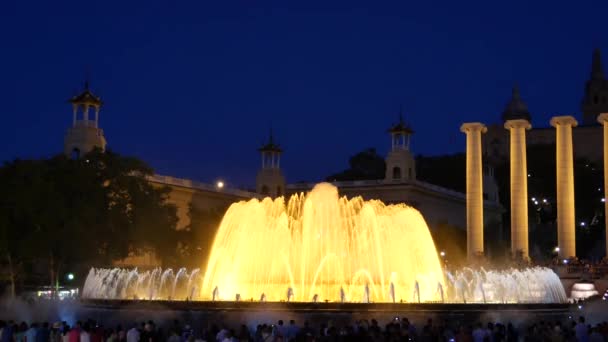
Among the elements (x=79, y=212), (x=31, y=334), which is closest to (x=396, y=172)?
(x=79, y=212)

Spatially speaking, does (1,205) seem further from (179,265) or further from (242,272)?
(242,272)

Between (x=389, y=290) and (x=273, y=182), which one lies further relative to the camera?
(x=273, y=182)

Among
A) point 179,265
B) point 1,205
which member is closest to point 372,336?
point 1,205

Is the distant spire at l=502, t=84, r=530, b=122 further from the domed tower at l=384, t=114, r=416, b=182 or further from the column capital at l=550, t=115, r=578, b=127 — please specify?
the column capital at l=550, t=115, r=578, b=127

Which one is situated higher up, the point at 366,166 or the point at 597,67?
the point at 597,67

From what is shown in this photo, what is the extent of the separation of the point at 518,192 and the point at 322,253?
91.9 feet

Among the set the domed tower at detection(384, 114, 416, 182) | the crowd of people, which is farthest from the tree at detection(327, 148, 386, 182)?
the crowd of people

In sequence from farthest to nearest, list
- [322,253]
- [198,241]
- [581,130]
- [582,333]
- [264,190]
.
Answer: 1. [581,130]
2. [264,190]
3. [198,241]
4. [322,253]
5. [582,333]

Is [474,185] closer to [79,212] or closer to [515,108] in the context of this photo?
[79,212]

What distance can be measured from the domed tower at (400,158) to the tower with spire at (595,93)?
7238 cm

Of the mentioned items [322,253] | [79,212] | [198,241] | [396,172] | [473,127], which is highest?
→ [396,172]

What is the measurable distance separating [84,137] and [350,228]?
4719 cm

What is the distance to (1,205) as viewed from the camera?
55.5 m

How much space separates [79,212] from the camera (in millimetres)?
56000
